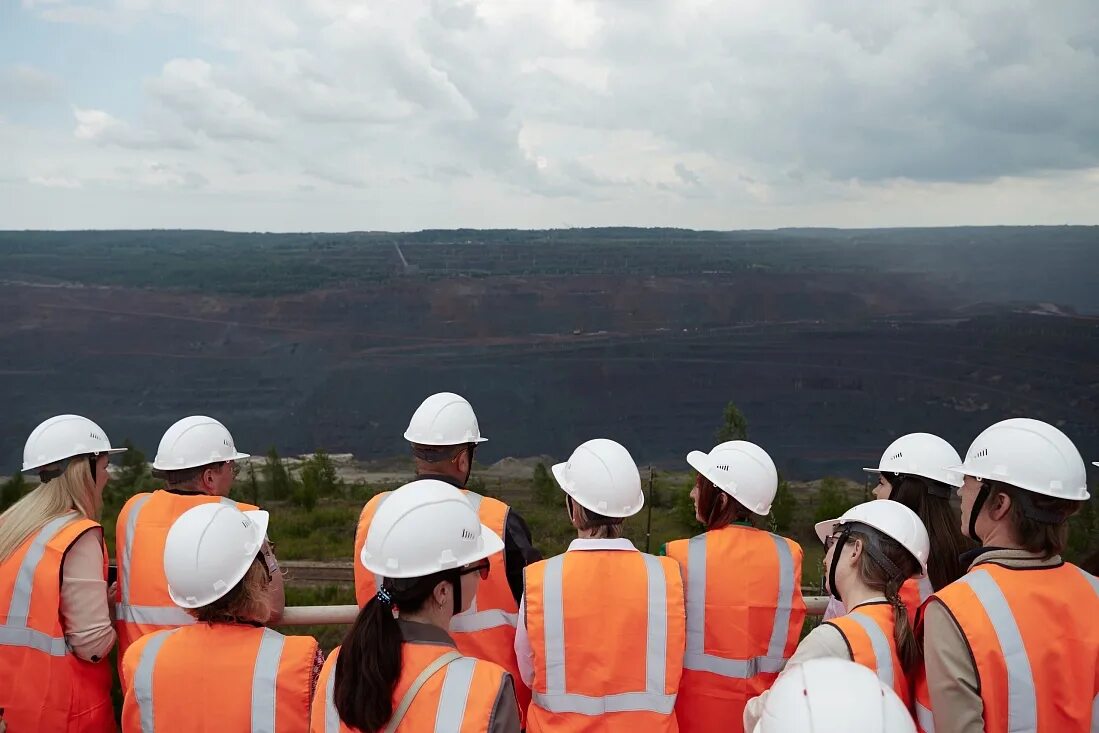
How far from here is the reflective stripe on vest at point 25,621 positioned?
265 centimetres

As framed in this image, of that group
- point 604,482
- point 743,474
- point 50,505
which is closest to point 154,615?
point 50,505

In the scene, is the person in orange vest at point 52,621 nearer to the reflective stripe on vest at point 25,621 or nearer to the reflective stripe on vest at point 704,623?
the reflective stripe on vest at point 25,621

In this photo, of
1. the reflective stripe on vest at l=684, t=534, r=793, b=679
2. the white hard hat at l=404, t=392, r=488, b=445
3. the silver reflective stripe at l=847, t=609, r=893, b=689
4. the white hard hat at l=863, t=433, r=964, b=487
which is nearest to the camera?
the silver reflective stripe at l=847, t=609, r=893, b=689

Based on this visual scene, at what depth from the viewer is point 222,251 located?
359ft

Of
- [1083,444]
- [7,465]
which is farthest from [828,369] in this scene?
[7,465]

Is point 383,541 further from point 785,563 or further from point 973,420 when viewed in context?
point 973,420

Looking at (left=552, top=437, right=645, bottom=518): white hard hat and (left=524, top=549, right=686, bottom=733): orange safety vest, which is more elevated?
(left=552, top=437, right=645, bottom=518): white hard hat

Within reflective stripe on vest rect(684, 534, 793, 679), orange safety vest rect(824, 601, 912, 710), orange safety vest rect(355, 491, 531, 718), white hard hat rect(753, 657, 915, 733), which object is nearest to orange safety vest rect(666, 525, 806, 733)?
reflective stripe on vest rect(684, 534, 793, 679)

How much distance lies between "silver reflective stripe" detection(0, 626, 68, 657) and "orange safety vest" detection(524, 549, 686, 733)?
167cm

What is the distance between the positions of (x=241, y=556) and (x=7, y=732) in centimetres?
138

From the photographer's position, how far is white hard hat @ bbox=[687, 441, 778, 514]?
2.83 m

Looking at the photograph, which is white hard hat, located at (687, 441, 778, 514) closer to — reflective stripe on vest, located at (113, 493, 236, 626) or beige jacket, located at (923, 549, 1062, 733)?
beige jacket, located at (923, 549, 1062, 733)

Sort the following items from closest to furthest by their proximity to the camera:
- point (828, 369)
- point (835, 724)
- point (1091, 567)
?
point (835, 724) → point (1091, 567) → point (828, 369)

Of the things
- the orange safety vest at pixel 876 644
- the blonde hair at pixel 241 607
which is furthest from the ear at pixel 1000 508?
the blonde hair at pixel 241 607
